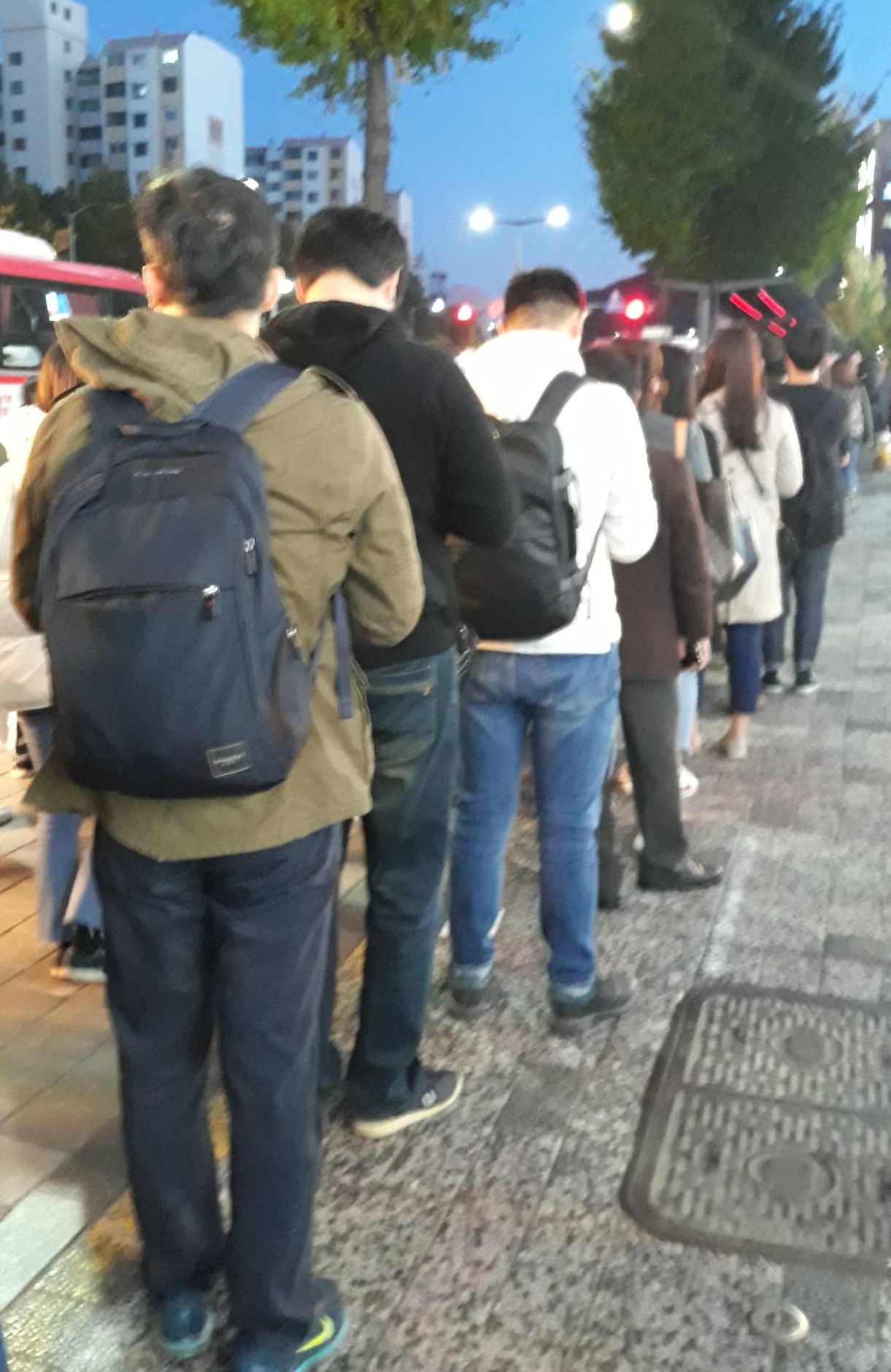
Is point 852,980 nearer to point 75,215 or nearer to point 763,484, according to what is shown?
point 763,484

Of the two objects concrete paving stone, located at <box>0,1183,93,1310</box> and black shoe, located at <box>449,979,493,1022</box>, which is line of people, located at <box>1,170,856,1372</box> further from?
concrete paving stone, located at <box>0,1183,93,1310</box>

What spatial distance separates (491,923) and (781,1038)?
0.87 meters

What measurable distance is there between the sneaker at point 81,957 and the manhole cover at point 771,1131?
182cm

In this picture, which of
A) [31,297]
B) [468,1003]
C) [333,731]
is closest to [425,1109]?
[468,1003]

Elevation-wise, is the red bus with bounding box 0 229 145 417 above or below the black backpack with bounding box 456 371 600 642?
above

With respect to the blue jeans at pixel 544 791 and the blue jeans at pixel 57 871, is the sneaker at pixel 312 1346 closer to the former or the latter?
the blue jeans at pixel 544 791

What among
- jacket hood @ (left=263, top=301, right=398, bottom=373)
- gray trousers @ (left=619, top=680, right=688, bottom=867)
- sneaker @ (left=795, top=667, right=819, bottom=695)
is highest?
jacket hood @ (left=263, top=301, right=398, bottom=373)

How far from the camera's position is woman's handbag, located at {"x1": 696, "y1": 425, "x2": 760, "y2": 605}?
16.8 ft

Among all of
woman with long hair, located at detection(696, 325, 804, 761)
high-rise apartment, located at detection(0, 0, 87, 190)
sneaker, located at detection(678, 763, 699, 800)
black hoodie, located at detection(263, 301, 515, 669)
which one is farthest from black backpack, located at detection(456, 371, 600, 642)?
high-rise apartment, located at detection(0, 0, 87, 190)

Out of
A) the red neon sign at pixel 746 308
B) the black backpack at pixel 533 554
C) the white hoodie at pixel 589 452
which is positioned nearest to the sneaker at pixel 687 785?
the white hoodie at pixel 589 452

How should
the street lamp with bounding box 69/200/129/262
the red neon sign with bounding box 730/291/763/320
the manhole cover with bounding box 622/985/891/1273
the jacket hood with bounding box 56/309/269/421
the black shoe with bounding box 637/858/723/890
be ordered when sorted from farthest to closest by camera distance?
the street lamp with bounding box 69/200/129/262
the red neon sign with bounding box 730/291/763/320
the black shoe with bounding box 637/858/723/890
the manhole cover with bounding box 622/985/891/1273
the jacket hood with bounding box 56/309/269/421

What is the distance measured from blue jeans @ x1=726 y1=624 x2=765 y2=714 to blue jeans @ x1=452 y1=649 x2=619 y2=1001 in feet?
8.75

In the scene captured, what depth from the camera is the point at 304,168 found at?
468 ft

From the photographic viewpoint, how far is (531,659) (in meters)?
3.41
